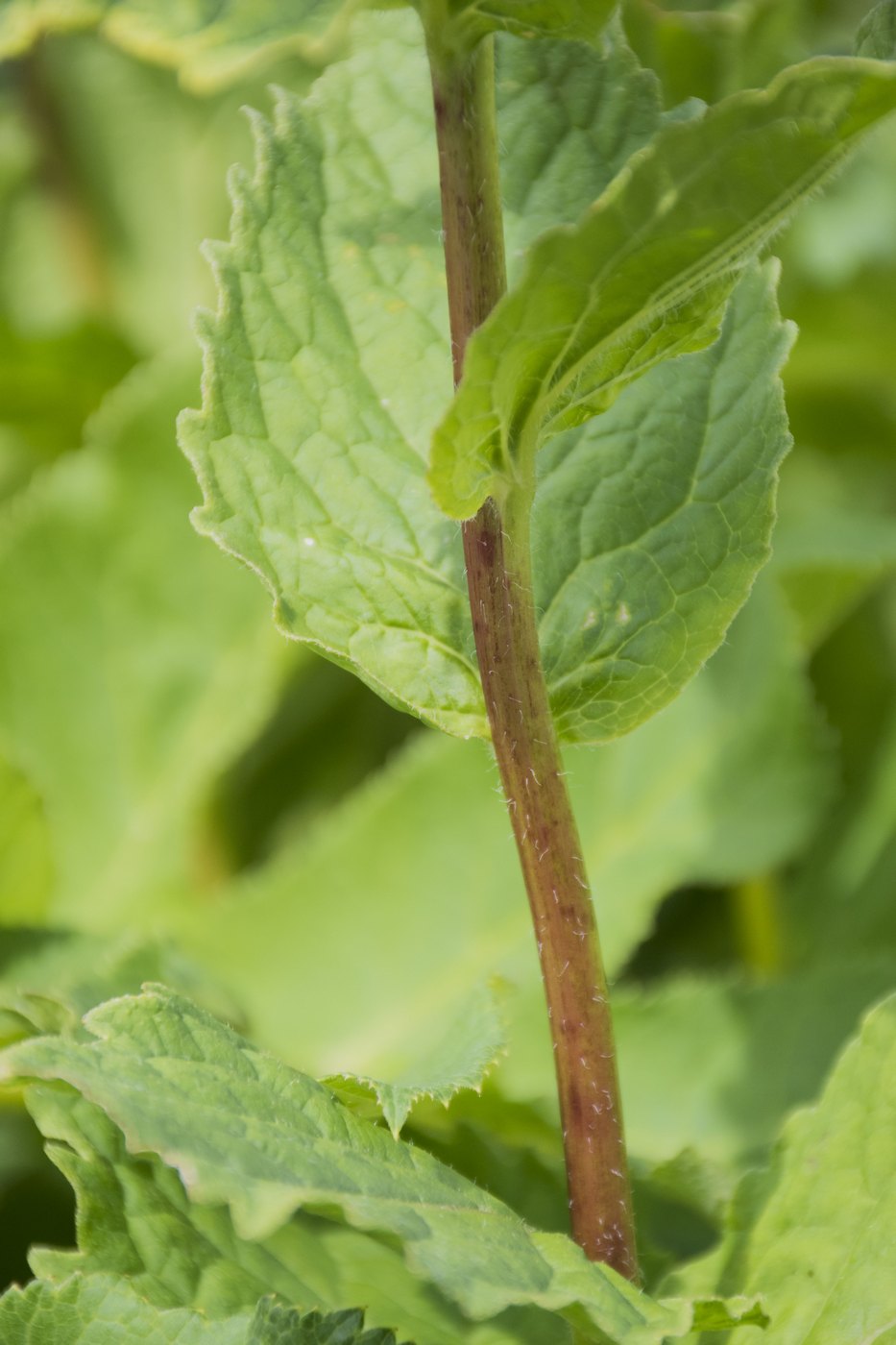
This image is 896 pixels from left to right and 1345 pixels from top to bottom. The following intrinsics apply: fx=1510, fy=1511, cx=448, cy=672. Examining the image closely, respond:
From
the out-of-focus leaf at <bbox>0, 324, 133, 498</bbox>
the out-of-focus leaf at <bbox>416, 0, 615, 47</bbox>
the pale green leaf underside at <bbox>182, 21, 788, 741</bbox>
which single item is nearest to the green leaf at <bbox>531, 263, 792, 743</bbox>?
the pale green leaf underside at <bbox>182, 21, 788, 741</bbox>

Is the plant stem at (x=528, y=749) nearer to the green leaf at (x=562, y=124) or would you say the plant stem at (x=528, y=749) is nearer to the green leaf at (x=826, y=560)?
the green leaf at (x=562, y=124)

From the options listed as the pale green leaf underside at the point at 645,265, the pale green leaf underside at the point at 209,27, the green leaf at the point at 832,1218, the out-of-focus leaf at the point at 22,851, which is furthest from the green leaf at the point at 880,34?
the out-of-focus leaf at the point at 22,851

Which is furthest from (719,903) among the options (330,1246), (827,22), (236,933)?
(827,22)

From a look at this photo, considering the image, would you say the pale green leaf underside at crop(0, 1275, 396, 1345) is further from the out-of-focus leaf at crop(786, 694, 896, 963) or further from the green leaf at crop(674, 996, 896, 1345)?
Result: the out-of-focus leaf at crop(786, 694, 896, 963)

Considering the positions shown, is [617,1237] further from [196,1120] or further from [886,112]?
[886,112]

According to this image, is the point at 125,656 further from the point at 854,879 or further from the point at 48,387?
the point at 854,879

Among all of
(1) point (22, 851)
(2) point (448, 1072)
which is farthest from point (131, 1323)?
(1) point (22, 851)
